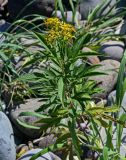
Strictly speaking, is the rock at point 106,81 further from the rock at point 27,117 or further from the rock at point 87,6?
the rock at point 87,6

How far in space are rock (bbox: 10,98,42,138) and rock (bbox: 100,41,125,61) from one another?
29.0 inches

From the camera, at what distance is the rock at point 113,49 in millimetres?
3777

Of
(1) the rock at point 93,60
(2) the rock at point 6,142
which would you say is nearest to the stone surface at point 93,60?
(1) the rock at point 93,60

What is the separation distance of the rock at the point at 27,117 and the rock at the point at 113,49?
74cm

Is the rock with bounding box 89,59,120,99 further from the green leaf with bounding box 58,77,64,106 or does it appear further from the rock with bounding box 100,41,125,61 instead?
the green leaf with bounding box 58,77,64,106

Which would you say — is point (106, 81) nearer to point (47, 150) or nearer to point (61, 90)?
point (47, 150)

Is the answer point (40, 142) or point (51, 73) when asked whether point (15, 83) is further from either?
point (51, 73)

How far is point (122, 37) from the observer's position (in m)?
3.87

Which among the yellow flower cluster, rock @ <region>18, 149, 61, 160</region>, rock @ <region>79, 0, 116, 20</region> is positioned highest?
the yellow flower cluster

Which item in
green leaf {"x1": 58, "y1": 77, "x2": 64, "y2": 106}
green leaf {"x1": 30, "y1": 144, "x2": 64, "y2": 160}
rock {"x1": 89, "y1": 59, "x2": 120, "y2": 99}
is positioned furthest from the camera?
rock {"x1": 89, "y1": 59, "x2": 120, "y2": 99}

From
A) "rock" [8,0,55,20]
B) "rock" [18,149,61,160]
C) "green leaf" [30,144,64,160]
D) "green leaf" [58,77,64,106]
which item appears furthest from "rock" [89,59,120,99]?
"rock" [8,0,55,20]

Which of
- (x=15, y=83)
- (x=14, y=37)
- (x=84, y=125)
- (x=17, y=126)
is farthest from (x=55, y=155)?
(x=14, y=37)

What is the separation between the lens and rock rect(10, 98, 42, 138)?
3131 mm

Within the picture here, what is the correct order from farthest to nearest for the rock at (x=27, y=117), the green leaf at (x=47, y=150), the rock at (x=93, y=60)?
the rock at (x=93, y=60) → the rock at (x=27, y=117) → the green leaf at (x=47, y=150)
